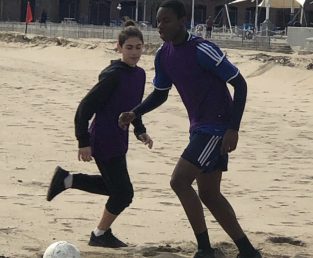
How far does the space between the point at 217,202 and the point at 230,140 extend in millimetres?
525

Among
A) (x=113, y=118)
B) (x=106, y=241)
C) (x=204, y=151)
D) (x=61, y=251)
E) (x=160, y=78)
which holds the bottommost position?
(x=106, y=241)

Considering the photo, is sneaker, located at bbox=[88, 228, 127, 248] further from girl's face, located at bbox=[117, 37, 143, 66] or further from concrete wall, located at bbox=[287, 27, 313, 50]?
concrete wall, located at bbox=[287, 27, 313, 50]

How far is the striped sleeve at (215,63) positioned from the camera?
559 cm

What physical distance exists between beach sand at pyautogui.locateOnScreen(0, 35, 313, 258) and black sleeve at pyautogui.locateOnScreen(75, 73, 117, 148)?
2.87ft

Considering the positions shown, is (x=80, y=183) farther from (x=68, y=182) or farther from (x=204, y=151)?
(x=204, y=151)

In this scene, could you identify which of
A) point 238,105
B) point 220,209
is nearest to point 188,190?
point 220,209

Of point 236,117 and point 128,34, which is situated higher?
point 128,34

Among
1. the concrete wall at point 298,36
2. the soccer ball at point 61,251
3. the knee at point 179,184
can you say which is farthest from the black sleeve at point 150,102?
the concrete wall at point 298,36

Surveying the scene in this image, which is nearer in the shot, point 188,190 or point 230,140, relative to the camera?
point 230,140

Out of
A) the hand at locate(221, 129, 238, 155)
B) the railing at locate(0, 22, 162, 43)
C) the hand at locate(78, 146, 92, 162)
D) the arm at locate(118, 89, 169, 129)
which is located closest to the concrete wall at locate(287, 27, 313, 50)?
the railing at locate(0, 22, 162, 43)

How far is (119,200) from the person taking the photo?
20.7 ft

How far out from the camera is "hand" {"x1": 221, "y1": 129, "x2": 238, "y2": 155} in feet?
18.3

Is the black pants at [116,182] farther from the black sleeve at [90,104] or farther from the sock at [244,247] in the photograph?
the sock at [244,247]

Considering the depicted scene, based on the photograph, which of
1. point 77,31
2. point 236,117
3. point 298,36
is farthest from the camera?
point 77,31
